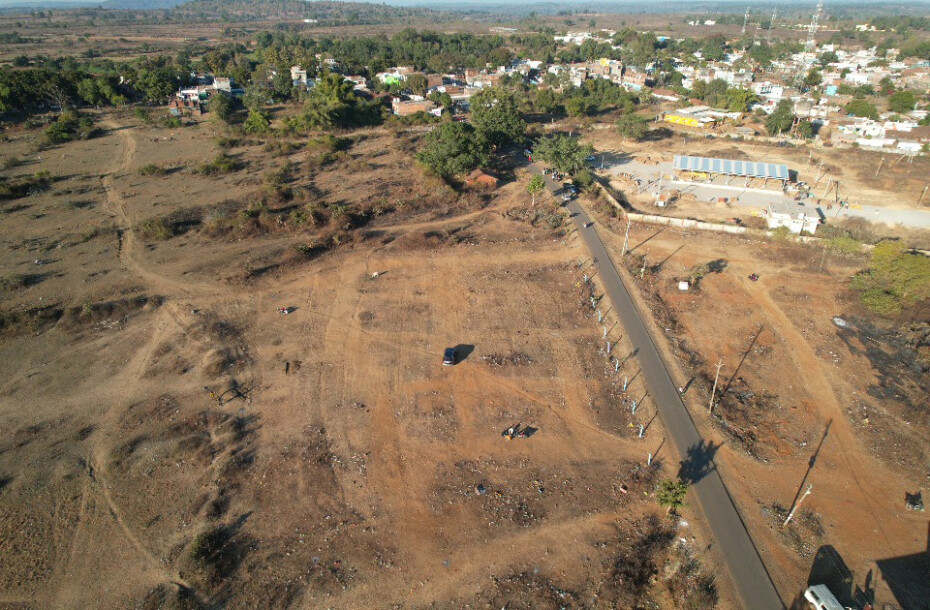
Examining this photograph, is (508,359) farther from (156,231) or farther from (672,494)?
(156,231)

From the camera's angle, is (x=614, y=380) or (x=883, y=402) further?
(x=614, y=380)

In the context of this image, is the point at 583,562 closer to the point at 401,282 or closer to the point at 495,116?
the point at 401,282

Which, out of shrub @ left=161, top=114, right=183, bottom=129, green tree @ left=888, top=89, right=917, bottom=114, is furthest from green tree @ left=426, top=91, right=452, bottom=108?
green tree @ left=888, top=89, right=917, bottom=114

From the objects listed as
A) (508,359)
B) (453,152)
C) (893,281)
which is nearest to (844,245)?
(893,281)

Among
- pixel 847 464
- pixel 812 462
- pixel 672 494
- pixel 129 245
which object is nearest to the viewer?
pixel 672 494

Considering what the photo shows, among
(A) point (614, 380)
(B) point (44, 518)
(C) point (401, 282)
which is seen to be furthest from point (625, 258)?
(B) point (44, 518)

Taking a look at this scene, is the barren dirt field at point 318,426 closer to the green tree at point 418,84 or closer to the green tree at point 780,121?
the green tree at point 780,121
